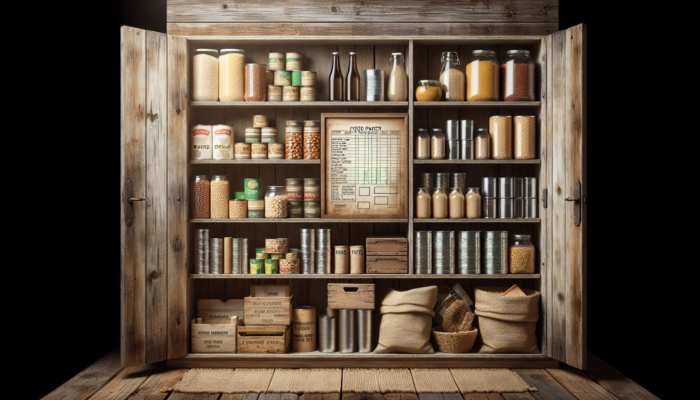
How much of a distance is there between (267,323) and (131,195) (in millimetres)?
1132

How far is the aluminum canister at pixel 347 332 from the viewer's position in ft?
11.2

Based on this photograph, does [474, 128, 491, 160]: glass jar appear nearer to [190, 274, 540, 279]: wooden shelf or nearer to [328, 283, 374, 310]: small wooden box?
[190, 274, 540, 279]: wooden shelf

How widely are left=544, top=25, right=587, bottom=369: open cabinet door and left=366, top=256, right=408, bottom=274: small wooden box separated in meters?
0.90

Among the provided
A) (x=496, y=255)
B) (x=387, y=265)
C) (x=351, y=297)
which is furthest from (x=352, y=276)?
(x=496, y=255)

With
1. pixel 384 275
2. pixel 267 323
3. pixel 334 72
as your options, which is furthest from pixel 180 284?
pixel 334 72

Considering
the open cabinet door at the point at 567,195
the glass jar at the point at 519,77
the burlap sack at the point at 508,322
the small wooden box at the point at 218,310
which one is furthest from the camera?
the small wooden box at the point at 218,310

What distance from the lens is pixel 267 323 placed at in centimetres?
342

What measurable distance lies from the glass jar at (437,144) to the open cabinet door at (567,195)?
0.66 metres

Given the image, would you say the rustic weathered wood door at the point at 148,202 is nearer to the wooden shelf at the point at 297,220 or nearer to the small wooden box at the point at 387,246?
the wooden shelf at the point at 297,220

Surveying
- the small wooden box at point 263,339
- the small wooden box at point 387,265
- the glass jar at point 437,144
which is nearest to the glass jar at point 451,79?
the glass jar at point 437,144

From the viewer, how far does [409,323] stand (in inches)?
132

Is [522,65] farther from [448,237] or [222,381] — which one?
[222,381]

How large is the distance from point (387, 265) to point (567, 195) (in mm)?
1162

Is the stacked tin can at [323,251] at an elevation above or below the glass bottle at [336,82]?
below
